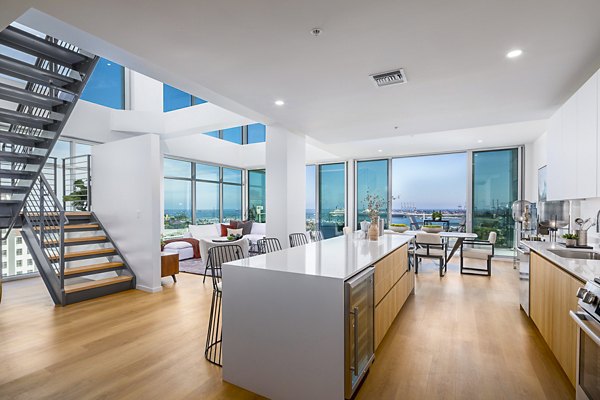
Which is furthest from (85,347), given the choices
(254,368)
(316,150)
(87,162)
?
(316,150)

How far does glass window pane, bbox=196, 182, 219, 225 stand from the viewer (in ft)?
29.2

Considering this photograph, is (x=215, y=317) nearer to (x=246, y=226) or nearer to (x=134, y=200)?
(x=134, y=200)

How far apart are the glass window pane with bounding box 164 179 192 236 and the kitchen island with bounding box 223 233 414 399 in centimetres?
637

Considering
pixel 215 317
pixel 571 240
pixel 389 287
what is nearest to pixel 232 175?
pixel 215 317

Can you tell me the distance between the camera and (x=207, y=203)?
9.26 meters

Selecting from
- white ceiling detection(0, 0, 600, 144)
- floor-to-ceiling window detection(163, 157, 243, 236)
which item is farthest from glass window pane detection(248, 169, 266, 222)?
white ceiling detection(0, 0, 600, 144)

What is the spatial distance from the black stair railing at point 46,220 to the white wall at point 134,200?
763mm

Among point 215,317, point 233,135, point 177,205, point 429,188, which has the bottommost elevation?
point 215,317

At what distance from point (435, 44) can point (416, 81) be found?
734 mm

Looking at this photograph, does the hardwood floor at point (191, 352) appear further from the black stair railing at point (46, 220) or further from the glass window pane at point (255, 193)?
the glass window pane at point (255, 193)

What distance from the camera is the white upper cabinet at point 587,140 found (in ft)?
8.15

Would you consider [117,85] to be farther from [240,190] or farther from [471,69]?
[471,69]

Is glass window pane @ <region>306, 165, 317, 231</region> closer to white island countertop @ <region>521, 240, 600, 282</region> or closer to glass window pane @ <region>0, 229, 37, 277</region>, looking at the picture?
glass window pane @ <region>0, 229, 37, 277</region>

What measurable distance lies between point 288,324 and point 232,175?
8.72 metres
